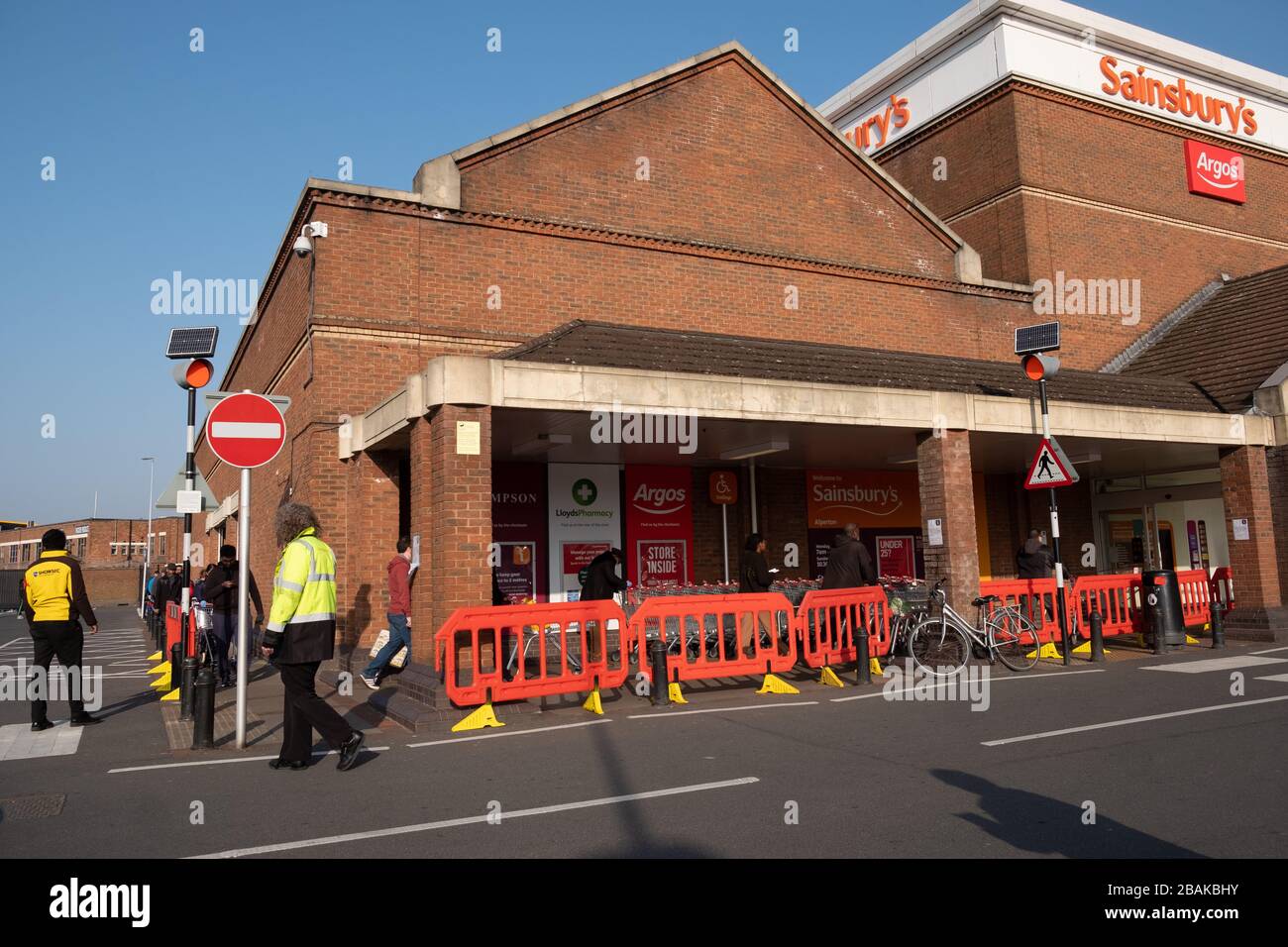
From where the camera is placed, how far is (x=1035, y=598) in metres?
13.2

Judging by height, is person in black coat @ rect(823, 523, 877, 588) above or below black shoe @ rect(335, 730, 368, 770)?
above

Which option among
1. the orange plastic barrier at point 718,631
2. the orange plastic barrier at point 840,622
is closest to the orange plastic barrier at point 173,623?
the orange plastic barrier at point 718,631

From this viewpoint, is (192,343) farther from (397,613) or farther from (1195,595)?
(1195,595)

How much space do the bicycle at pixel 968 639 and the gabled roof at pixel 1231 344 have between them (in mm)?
8635

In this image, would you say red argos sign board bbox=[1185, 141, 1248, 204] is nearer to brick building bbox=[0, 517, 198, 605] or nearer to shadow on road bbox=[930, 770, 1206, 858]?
shadow on road bbox=[930, 770, 1206, 858]

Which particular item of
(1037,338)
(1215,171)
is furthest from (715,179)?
(1215,171)

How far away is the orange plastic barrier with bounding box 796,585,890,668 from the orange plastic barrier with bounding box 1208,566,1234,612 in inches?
310

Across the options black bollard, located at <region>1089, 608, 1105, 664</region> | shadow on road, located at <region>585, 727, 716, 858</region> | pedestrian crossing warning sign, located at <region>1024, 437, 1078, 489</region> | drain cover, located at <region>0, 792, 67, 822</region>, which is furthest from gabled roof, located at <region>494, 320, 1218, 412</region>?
drain cover, located at <region>0, 792, 67, 822</region>

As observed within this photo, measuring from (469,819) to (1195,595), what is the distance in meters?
14.3

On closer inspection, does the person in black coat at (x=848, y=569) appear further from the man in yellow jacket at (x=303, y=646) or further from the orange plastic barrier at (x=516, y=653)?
the man in yellow jacket at (x=303, y=646)

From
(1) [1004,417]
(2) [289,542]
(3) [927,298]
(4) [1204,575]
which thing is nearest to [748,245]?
(3) [927,298]

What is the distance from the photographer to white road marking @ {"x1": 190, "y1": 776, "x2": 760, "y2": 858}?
492cm
